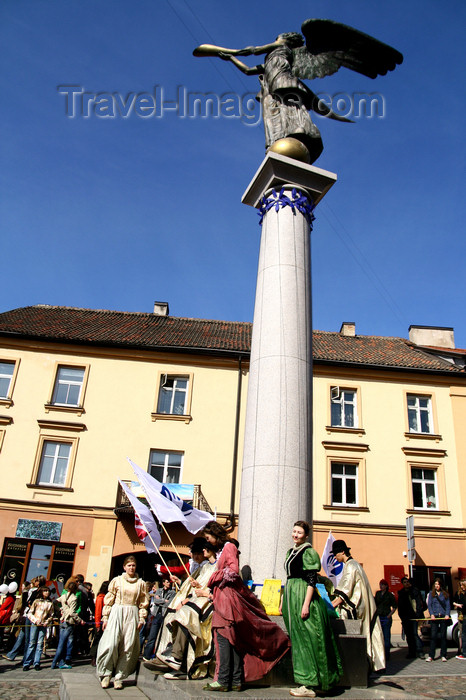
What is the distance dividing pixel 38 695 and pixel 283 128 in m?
9.12

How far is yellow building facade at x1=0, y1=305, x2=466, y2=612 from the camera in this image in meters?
19.9

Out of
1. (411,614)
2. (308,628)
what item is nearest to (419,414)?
(411,614)

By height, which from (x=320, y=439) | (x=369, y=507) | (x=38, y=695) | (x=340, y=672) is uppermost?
(x=320, y=439)

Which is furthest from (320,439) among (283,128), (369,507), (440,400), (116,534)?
(283,128)

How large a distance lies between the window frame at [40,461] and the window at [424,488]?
41.0 ft

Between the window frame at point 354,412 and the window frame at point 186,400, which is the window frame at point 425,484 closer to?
the window frame at point 354,412

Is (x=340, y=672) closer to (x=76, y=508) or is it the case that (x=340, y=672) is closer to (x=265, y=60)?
(x=265, y=60)

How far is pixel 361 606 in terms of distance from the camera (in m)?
6.61

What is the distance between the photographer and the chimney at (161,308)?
28656 millimetres

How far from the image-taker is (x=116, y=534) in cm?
1984

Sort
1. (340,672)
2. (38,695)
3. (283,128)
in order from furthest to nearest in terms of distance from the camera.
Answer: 1. (283,128)
2. (38,695)
3. (340,672)

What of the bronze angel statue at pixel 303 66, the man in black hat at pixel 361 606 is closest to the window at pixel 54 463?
the bronze angel statue at pixel 303 66

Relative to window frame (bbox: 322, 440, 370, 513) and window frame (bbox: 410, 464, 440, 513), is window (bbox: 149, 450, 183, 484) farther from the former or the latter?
window frame (bbox: 410, 464, 440, 513)

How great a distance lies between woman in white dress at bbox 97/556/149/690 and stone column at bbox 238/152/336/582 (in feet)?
4.50
